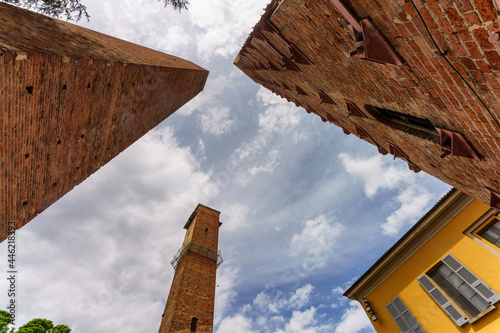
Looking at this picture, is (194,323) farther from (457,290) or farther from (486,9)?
(486,9)

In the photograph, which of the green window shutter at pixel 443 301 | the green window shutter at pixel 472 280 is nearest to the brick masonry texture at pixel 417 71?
the green window shutter at pixel 472 280

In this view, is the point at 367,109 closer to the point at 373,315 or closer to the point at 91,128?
the point at 91,128

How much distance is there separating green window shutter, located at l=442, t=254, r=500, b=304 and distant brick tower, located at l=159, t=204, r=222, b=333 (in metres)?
10.3

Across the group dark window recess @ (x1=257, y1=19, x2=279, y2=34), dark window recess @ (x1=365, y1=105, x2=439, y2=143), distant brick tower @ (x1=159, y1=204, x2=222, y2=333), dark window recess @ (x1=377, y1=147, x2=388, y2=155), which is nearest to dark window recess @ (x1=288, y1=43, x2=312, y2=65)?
dark window recess @ (x1=257, y1=19, x2=279, y2=34)

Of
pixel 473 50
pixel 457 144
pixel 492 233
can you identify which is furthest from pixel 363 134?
pixel 492 233

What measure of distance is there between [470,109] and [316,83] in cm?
307

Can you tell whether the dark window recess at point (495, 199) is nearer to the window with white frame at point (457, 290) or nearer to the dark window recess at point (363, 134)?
the dark window recess at point (363, 134)

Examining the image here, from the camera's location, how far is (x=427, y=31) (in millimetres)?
1964

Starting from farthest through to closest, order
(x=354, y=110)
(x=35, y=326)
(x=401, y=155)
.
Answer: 1. (x=35, y=326)
2. (x=401, y=155)
3. (x=354, y=110)

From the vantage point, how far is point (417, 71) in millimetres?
2430

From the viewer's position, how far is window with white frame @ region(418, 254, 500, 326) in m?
6.29

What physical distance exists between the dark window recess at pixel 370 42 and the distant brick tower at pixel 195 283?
12238mm

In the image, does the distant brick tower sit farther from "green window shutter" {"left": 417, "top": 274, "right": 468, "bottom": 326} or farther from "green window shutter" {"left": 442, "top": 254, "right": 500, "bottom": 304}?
"green window shutter" {"left": 442, "top": 254, "right": 500, "bottom": 304}

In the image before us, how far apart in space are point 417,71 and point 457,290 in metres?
7.57
